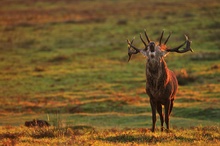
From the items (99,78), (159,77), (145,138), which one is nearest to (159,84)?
(159,77)

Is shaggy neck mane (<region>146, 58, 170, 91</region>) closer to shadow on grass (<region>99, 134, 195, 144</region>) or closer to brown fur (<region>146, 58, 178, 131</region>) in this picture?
brown fur (<region>146, 58, 178, 131</region>)

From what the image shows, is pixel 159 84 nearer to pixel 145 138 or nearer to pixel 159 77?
pixel 159 77

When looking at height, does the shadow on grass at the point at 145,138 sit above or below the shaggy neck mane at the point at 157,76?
below

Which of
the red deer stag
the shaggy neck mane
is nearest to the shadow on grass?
the red deer stag

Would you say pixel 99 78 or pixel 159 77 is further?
pixel 99 78

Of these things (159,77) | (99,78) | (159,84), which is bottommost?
(99,78)

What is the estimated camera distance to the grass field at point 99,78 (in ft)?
48.6

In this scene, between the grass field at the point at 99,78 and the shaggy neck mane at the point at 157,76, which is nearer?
the shaggy neck mane at the point at 157,76

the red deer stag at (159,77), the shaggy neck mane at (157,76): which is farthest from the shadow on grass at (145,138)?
the shaggy neck mane at (157,76)

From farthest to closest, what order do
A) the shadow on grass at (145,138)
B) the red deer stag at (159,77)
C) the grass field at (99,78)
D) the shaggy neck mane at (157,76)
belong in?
the grass field at (99,78) → the shaggy neck mane at (157,76) → the red deer stag at (159,77) → the shadow on grass at (145,138)

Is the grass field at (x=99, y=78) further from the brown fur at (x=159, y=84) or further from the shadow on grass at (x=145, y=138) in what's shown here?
the brown fur at (x=159, y=84)

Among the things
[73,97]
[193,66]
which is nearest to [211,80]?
[193,66]

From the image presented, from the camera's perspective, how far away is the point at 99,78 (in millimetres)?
32531

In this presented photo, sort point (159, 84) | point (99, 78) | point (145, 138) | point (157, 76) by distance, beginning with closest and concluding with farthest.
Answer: point (145, 138) < point (157, 76) < point (159, 84) < point (99, 78)
